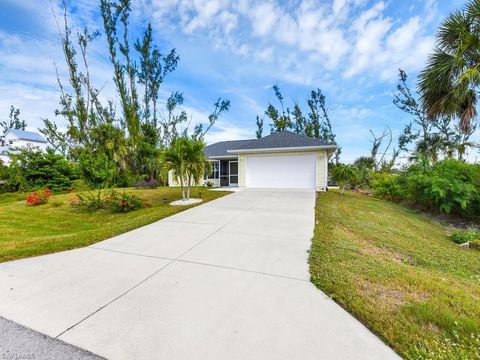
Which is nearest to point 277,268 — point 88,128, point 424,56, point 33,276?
point 33,276

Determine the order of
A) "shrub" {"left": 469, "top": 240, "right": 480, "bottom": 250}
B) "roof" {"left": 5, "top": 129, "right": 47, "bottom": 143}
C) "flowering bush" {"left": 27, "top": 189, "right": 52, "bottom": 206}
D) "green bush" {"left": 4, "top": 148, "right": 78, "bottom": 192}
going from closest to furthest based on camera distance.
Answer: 1. "shrub" {"left": 469, "top": 240, "right": 480, "bottom": 250}
2. "flowering bush" {"left": 27, "top": 189, "right": 52, "bottom": 206}
3. "green bush" {"left": 4, "top": 148, "right": 78, "bottom": 192}
4. "roof" {"left": 5, "top": 129, "right": 47, "bottom": 143}

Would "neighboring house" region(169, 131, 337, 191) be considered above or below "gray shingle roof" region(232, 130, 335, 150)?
below

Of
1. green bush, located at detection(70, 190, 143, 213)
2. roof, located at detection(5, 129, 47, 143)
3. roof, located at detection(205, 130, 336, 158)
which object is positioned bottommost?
green bush, located at detection(70, 190, 143, 213)

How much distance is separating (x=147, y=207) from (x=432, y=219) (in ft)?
40.4

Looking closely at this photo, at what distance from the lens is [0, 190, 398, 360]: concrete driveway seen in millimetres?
1752

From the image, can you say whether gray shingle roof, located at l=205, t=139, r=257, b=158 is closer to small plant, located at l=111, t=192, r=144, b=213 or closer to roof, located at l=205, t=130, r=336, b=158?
roof, located at l=205, t=130, r=336, b=158

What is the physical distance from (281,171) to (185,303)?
11081 mm

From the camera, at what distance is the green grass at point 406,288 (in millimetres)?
1822

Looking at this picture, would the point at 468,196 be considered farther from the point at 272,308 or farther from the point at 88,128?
the point at 88,128

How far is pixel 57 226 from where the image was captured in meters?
6.80

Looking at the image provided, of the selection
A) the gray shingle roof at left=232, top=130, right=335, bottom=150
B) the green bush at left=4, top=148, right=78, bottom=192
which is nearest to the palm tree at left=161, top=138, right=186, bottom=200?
the gray shingle roof at left=232, top=130, right=335, bottom=150

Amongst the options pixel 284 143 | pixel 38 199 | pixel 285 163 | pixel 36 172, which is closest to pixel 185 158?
pixel 285 163

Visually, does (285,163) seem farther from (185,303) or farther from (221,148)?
(185,303)

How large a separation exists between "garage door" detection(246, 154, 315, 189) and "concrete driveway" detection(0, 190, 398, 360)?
862 centimetres
